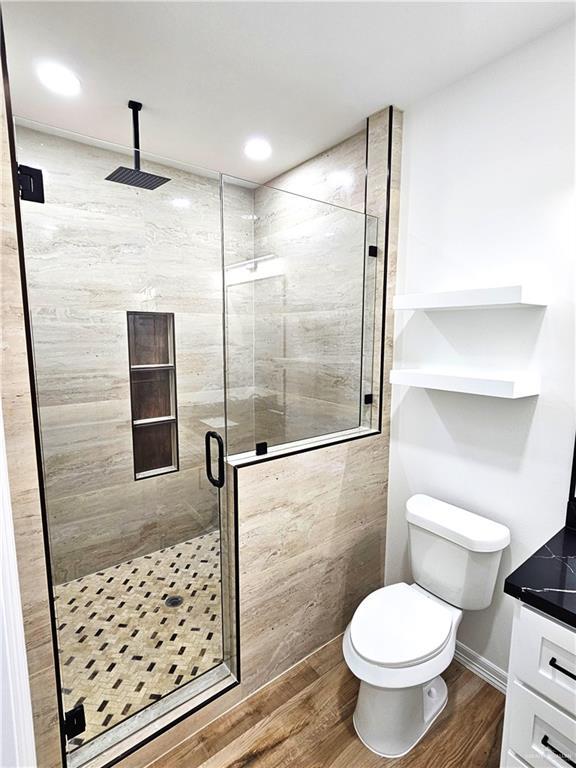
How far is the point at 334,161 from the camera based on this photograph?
7.77 ft

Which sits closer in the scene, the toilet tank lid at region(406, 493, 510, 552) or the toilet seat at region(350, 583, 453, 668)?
the toilet seat at region(350, 583, 453, 668)

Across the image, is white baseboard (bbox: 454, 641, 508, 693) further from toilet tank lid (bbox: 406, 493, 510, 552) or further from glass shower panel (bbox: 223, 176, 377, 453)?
glass shower panel (bbox: 223, 176, 377, 453)

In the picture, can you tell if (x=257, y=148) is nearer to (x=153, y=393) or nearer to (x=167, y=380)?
(x=167, y=380)

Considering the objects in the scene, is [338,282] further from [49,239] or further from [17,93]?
[17,93]

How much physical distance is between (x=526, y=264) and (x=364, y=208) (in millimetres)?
Answer: 943

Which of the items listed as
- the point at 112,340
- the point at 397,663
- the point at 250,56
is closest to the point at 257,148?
the point at 250,56

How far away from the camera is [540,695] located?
1150 mm

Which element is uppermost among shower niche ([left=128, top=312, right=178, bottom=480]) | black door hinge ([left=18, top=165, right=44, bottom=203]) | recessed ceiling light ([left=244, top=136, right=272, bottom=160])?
recessed ceiling light ([left=244, top=136, right=272, bottom=160])

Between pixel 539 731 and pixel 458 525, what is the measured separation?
0.69 m

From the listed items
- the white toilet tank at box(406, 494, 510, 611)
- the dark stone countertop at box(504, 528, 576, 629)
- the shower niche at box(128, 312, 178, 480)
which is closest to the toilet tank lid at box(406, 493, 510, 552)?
the white toilet tank at box(406, 494, 510, 611)

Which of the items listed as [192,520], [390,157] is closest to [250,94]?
[390,157]

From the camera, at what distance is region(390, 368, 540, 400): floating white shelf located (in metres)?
1.50

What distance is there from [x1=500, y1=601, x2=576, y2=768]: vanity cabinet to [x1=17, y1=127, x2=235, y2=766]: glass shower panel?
3.58 ft

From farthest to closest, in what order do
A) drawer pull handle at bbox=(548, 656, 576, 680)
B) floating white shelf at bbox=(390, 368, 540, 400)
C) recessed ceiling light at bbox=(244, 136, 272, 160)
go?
1. recessed ceiling light at bbox=(244, 136, 272, 160)
2. floating white shelf at bbox=(390, 368, 540, 400)
3. drawer pull handle at bbox=(548, 656, 576, 680)
